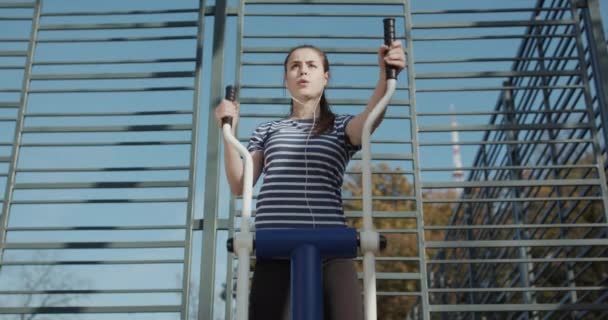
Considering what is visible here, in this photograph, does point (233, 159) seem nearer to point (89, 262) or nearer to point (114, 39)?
point (89, 262)

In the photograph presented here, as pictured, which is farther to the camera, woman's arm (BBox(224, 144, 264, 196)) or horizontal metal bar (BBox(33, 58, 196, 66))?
horizontal metal bar (BBox(33, 58, 196, 66))

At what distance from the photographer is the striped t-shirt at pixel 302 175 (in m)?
2.04

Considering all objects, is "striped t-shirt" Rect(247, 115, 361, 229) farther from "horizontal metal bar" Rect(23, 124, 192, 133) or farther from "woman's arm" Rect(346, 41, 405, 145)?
"horizontal metal bar" Rect(23, 124, 192, 133)

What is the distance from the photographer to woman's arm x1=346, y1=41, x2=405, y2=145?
6.45 feet

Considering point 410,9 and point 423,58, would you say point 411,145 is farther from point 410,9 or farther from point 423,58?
point 410,9

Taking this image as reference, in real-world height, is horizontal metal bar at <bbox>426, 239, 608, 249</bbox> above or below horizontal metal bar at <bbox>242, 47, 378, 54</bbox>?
below

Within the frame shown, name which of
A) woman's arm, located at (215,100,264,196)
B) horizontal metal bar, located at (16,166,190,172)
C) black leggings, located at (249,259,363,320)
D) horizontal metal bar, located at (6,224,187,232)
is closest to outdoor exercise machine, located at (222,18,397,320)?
black leggings, located at (249,259,363,320)

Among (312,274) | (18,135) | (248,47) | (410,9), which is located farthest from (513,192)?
(312,274)

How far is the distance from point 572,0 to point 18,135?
3.15m

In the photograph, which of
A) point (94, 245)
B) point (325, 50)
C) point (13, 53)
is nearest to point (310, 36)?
point (325, 50)

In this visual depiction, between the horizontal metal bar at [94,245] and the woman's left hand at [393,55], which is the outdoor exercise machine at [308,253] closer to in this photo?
the woman's left hand at [393,55]

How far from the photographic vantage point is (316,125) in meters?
2.23

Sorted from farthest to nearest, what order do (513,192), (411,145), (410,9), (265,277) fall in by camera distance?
(513,192) < (410,9) < (411,145) < (265,277)

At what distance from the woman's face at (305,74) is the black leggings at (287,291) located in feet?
1.93
